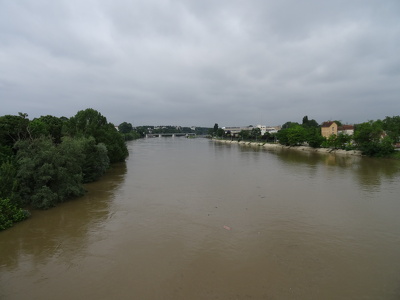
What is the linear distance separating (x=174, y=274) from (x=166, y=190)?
9831mm

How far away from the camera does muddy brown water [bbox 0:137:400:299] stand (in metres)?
6.46

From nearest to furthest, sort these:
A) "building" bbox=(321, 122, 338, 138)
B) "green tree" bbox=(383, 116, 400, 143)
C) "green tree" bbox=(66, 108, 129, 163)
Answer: "green tree" bbox=(66, 108, 129, 163) < "green tree" bbox=(383, 116, 400, 143) < "building" bbox=(321, 122, 338, 138)

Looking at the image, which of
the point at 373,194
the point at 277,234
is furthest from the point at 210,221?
the point at 373,194

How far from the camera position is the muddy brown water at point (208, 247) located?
254 inches

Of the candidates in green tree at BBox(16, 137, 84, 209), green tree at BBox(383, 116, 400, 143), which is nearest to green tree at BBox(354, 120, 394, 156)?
green tree at BBox(383, 116, 400, 143)

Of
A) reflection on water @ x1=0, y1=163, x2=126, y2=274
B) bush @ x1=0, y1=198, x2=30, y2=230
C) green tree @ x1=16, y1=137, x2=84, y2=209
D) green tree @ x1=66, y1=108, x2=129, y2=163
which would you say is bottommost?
reflection on water @ x1=0, y1=163, x2=126, y2=274

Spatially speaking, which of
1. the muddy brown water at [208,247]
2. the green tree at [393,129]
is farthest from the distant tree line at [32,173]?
the green tree at [393,129]

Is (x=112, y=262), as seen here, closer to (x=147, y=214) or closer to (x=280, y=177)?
(x=147, y=214)

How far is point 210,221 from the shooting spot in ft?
36.0

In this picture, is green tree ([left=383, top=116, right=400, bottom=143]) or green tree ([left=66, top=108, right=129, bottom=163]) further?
green tree ([left=383, top=116, right=400, bottom=143])

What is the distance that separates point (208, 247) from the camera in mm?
8586

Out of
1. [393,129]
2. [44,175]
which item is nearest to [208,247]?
[44,175]

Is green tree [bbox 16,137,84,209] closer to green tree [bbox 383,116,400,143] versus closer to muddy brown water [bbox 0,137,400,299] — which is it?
muddy brown water [bbox 0,137,400,299]

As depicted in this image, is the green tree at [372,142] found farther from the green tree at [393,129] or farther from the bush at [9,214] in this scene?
the bush at [9,214]
